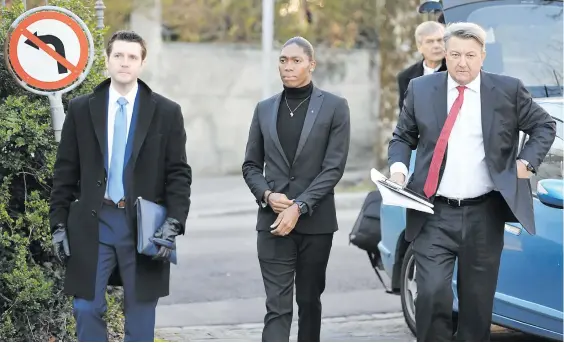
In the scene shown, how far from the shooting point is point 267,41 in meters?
18.1

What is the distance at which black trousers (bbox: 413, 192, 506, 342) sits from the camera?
575 cm

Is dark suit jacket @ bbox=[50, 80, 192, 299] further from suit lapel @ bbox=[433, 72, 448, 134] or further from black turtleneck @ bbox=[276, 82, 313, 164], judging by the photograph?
suit lapel @ bbox=[433, 72, 448, 134]

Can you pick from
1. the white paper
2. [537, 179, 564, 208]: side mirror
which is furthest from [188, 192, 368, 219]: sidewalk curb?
the white paper

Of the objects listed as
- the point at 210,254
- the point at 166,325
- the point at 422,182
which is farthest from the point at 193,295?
the point at 422,182

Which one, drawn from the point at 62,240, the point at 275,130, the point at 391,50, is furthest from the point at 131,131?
the point at 391,50

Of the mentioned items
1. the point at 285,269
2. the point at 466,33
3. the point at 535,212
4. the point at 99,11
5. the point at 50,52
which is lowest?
the point at 285,269

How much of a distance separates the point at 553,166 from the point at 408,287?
5.06 feet

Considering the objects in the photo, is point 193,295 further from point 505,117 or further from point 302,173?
point 505,117

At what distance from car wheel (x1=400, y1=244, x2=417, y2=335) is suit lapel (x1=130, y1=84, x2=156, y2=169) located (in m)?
2.94

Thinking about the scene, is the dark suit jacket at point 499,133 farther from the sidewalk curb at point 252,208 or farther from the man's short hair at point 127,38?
the sidewalk curb at point 252,208

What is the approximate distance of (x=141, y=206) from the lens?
215 inches

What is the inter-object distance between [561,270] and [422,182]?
1.33 m

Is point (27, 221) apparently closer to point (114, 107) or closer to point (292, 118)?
point (114, 107)

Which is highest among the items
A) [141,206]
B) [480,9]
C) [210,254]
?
[480,9]
